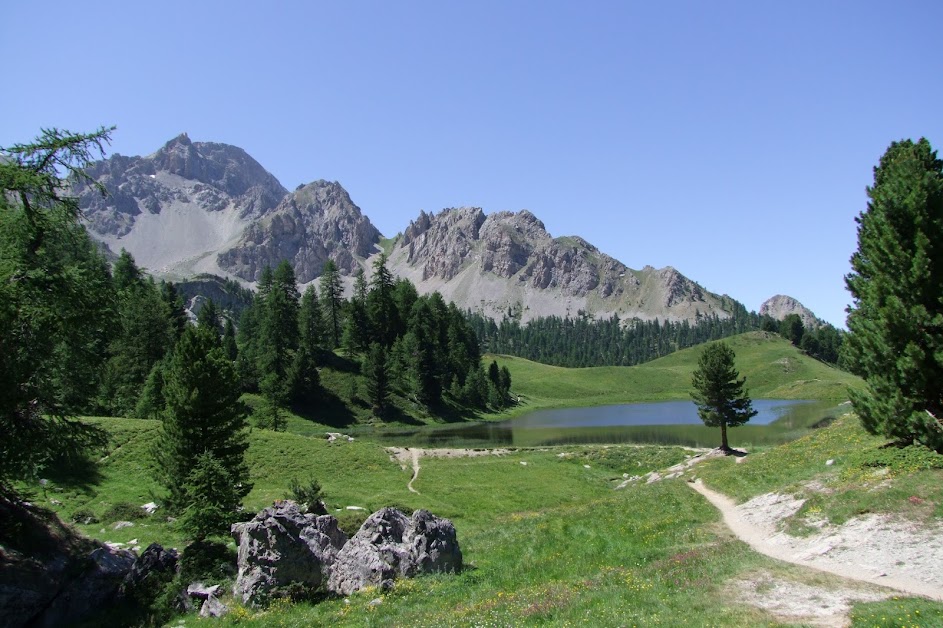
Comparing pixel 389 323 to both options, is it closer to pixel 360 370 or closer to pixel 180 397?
pixel 360 370

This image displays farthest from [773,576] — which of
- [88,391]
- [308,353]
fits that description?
[308,353]

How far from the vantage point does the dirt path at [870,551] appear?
553 inches

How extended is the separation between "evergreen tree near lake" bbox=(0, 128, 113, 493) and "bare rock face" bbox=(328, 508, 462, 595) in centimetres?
1032

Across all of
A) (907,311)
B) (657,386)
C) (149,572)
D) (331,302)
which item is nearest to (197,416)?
(149,572)

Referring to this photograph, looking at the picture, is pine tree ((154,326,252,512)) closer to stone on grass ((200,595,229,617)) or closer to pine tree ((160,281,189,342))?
stone on grass ((200,595,229,617))

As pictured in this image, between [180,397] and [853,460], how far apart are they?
116 ft

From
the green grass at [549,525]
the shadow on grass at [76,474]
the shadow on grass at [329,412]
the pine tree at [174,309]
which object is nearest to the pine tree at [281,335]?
the shadow on grass at [329,412]

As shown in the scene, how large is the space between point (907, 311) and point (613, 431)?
77.4 m

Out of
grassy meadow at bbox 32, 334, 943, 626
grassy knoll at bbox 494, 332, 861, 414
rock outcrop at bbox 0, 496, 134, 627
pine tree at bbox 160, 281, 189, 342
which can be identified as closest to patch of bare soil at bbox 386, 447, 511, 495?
grassy meadow at bbox 32, 334, 943, 626

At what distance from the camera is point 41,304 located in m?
17.0

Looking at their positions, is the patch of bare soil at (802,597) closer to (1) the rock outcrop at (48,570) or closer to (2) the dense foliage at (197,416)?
(1) the rock outcrop at (48,570)

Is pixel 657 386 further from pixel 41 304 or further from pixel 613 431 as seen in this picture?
pixel 41 304

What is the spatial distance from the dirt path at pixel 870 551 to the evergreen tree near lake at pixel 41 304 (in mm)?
25395

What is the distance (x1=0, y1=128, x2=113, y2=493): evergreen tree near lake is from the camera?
1652 cm
